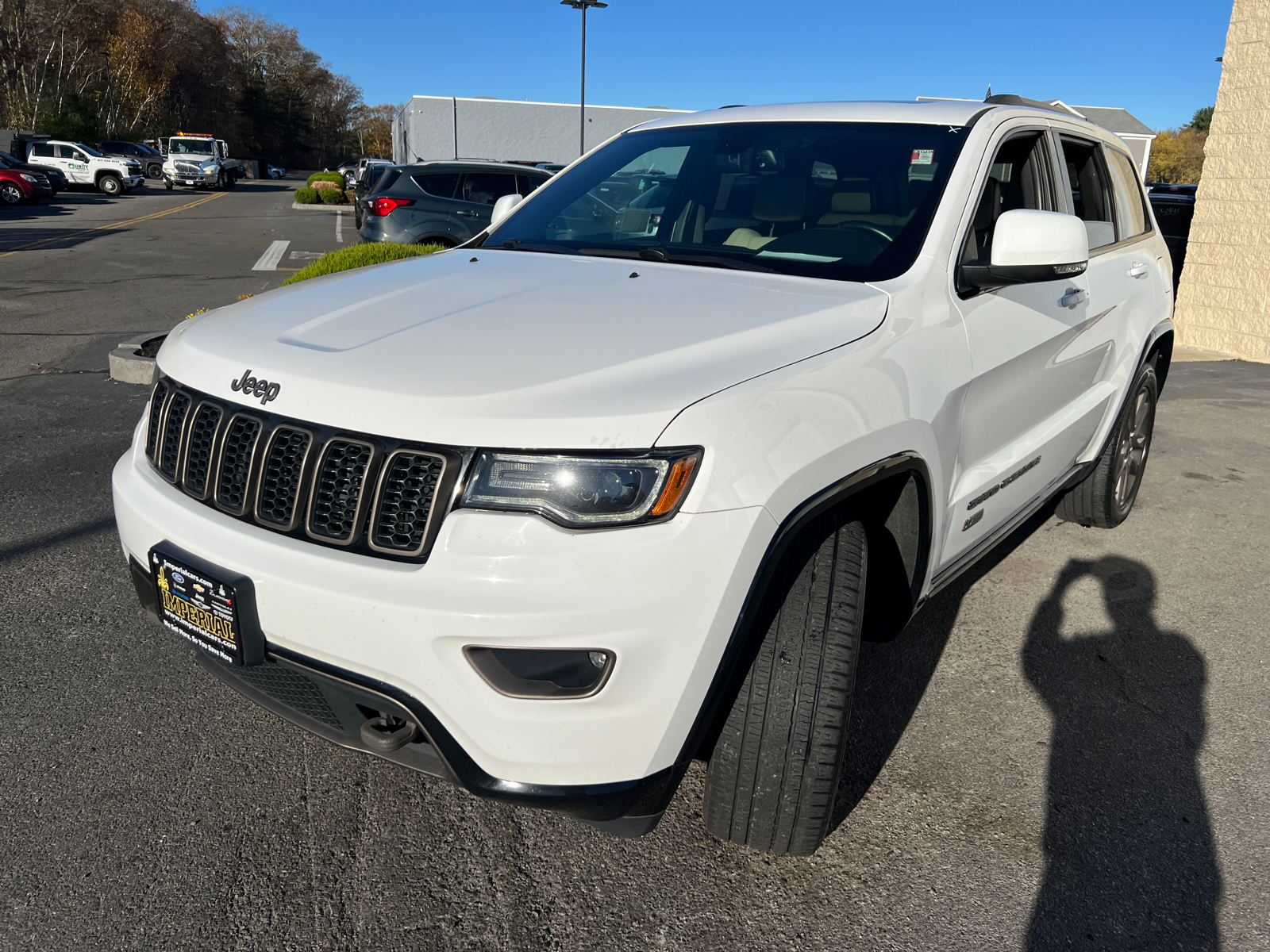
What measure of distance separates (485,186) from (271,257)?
6.19m

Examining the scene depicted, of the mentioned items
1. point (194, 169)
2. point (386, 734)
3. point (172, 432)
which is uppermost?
point (172, 432)

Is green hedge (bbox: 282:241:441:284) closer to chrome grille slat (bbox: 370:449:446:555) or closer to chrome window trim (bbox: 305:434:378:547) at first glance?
chrome window trim (bbox: 305:434:378:547)

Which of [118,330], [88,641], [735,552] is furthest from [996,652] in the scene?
[118,330]

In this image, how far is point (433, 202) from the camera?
12.5 metres

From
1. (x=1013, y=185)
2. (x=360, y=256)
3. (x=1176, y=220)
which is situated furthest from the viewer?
(x=1176, y=220)

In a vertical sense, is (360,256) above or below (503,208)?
below

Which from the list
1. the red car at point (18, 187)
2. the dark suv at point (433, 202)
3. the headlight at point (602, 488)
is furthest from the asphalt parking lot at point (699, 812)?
the red car at point (18, 187)

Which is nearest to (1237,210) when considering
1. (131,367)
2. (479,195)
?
(479,195)

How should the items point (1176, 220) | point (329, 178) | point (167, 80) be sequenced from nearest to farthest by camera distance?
point (1176, 220), point (329, 178), point (167, 80)

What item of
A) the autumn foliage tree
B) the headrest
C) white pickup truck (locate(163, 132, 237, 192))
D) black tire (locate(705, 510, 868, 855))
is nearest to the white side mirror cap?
the headrest

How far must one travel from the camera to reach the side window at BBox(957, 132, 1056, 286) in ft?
10.0

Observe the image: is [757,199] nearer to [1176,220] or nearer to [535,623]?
[535,623]

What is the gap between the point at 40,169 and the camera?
30.9 metres

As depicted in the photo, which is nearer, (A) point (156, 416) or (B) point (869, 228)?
(A) point (156, 416)
